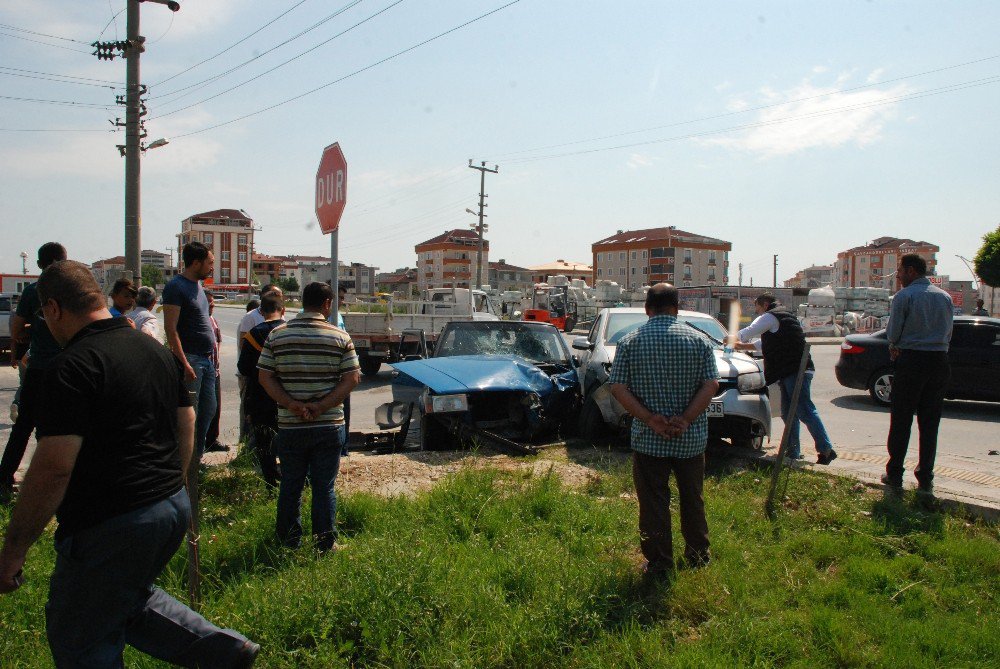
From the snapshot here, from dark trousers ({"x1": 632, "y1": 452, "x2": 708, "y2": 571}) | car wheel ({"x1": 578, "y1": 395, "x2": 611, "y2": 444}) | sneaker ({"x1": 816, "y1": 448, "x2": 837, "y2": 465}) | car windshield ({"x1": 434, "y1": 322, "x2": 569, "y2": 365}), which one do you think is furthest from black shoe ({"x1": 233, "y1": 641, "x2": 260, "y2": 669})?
car windshield ({"x1": 434, "y1": 322, "x2": 569, "y2": 365})

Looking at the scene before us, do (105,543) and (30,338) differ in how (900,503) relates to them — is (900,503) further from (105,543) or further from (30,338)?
(30,338)

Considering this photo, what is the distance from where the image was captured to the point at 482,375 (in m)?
7.28

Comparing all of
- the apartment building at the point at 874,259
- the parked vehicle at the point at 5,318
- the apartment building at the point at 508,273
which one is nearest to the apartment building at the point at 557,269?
the apartment building at the point at 508,273

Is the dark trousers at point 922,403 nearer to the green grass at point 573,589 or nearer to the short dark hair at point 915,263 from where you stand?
the green grass at point 573,589

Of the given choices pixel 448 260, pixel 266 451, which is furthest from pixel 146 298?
pixel 448 260

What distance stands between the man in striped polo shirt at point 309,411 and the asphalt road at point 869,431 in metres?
4.13

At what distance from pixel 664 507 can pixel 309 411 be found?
2059 mm

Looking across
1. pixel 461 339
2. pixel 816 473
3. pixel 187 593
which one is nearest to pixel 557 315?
pixel 461 339

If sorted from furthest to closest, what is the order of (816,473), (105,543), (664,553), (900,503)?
(816,473) → (900,503) → (664,553) → (105,543)

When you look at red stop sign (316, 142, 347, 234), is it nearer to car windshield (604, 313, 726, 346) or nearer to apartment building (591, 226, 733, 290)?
car windshield (604, 313, 726, 346)

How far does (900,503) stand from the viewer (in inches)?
201

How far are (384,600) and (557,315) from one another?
35.6 metres

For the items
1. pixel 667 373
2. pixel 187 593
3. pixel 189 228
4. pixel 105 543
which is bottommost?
pixel 187 593

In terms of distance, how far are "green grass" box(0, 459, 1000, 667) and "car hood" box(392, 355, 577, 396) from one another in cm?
196
